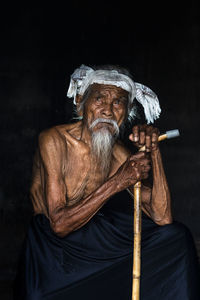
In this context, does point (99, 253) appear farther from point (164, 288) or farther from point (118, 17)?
point (118, 17)

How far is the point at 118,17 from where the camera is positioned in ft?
18.0

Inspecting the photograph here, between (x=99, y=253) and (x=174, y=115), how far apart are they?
2.77 meters

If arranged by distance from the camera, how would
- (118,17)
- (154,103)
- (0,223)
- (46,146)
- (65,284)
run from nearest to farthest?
(65,284), (46,146), (154,103), (0,223), (118,17)

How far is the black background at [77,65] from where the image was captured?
5.20 m

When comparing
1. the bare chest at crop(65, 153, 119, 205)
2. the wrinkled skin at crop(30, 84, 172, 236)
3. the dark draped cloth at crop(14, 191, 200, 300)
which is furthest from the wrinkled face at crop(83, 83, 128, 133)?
the dark draped cloth at crop(14, 191, 200, 300)

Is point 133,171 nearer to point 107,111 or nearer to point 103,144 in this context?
point 103,144

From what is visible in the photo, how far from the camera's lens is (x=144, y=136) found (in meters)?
3.02

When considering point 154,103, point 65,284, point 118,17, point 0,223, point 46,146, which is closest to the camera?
point 65,284

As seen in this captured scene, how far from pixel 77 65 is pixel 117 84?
81.0 inches

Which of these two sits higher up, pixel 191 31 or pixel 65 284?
pixel 191 31

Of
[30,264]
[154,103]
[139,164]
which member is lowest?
[30,264]

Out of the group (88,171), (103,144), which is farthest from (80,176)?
(103,144)

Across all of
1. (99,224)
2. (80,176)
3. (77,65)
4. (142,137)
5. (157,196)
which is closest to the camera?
(142,137)

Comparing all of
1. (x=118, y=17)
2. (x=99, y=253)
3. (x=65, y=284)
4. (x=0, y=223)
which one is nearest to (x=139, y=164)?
(x=99, y=253)
